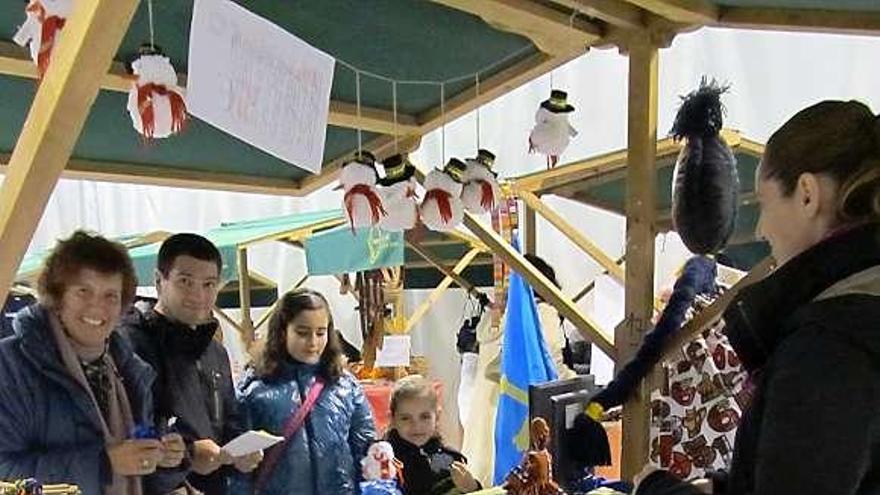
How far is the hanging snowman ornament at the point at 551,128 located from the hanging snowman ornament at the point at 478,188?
0.17m

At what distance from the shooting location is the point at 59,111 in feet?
4.26

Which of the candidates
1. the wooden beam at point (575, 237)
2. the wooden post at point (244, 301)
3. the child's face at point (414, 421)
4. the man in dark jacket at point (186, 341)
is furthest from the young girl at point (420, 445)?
the wooden post at point (244, 301)

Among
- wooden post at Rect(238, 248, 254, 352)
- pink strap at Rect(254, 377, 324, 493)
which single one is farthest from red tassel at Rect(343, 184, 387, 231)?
wooden post at Rect(238, 248, 254, 352)

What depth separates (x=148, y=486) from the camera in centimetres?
218

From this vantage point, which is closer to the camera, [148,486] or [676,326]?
[148,486]

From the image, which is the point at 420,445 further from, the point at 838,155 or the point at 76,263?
the point at 838,155

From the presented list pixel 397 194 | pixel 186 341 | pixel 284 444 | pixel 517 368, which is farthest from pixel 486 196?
pixel 517 368

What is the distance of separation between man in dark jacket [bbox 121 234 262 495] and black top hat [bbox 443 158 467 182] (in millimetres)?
776

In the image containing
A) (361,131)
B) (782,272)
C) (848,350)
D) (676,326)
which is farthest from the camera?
(361,131)

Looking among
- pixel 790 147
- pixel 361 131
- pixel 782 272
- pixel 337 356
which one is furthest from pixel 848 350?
pixel 361 131

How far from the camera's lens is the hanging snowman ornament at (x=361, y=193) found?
2746 mm

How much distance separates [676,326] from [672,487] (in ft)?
4.16

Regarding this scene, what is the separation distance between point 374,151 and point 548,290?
892 mm

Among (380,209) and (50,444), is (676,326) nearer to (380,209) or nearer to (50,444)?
(380,209)
